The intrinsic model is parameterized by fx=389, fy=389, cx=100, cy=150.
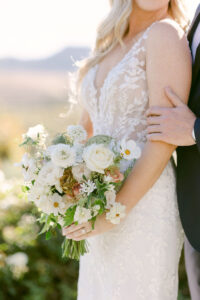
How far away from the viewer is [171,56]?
2186 millimetres

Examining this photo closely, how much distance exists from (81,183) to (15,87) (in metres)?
44.2

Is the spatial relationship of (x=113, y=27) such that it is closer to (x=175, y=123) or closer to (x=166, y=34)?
(x=166, y=34)

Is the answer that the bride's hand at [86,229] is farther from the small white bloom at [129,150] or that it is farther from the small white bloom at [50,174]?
the small white bloom at [129,150]

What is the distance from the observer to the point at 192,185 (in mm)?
A: 2307

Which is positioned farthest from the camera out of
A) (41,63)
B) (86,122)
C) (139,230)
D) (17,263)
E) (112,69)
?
(41,63)

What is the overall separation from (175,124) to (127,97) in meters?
0.41

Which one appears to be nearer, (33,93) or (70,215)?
(70,215)

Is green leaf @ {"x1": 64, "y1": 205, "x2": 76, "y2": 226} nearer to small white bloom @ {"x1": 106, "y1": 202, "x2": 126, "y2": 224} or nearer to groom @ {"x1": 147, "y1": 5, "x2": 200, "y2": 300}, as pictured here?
small white bloom @ {"x1": 106, "y1": 202, "x2": 126, "y2": 224}

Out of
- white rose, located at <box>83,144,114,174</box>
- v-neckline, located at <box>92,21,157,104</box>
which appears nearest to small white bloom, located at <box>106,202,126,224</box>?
white rose, located at <box>83,144,114,174</box>

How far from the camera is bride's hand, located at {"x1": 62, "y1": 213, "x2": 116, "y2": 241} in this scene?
2.20m

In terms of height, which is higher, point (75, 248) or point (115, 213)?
point (115, 213)

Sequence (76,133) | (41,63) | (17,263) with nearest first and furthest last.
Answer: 1. (76,133)
2. (17,263)
3. (41,63)

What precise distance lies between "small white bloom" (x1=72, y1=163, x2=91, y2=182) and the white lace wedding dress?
52cm

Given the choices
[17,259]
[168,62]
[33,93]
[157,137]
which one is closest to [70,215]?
[157,137]
